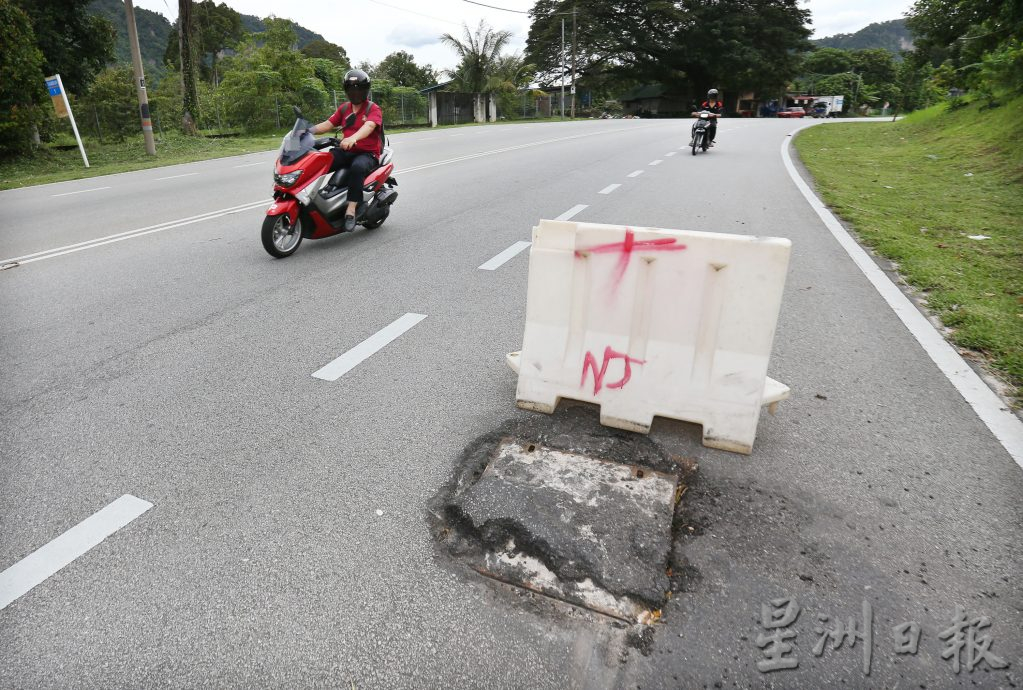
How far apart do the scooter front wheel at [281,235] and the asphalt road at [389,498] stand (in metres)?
0.82

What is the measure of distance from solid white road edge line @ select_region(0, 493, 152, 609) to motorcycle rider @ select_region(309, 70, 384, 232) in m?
4.69

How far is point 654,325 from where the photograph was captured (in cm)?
299

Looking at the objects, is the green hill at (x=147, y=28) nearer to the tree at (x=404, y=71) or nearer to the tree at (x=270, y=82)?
the tree at (x=404, y=71)

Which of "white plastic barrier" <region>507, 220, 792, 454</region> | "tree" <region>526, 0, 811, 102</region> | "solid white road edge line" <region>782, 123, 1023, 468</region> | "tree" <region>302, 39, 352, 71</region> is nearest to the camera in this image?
"white plastic barrier" <region>507, 220, 792, 454</region>

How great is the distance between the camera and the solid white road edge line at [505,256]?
5.86 metres

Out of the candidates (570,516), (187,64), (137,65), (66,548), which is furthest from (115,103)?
(570,516)

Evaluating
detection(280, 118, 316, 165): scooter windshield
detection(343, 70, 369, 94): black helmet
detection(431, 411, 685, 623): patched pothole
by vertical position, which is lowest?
detection(431, 411, 685, 623): patched pothole

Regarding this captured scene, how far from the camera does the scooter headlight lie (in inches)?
243

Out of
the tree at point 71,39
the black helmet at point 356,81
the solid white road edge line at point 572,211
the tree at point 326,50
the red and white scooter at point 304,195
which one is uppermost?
the tree at point 326,50

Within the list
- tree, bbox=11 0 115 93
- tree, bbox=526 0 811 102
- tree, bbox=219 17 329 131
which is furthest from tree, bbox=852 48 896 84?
tree, bbox=11 0 115 93

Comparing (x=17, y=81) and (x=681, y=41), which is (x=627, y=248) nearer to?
(x=17, y=81)

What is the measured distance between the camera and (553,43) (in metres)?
65.9

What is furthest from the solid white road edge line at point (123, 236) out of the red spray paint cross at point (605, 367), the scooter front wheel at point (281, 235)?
the red spray paint cross at point (605, 367)

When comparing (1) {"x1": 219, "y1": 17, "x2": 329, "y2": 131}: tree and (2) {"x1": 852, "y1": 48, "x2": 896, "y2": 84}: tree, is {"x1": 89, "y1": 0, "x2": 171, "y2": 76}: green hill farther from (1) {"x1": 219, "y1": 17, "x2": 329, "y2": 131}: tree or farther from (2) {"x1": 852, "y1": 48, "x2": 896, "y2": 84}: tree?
(2) {"x1": 852, "y1": 48, "x2": 896, "y2": 84}: tree
